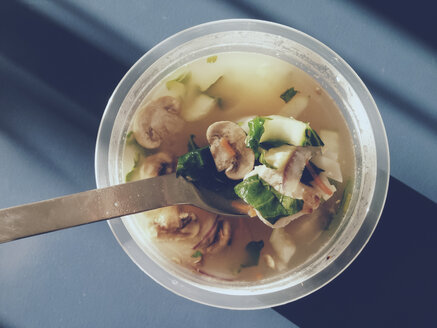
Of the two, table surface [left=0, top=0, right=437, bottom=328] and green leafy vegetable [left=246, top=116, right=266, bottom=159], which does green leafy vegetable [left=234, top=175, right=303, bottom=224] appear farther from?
table surface [left=0, top=0, right=437, bottom=328]

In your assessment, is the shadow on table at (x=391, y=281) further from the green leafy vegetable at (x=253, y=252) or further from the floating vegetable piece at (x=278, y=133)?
the floating vegetable piece at (x=278, y=133)

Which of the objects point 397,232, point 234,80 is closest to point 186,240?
point 234,80

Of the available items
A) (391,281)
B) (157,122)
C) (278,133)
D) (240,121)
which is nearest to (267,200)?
(278,133)

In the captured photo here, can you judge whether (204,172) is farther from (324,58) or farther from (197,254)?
(324,58)

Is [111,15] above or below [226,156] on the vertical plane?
above

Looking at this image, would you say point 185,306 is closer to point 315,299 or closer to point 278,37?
point 315,299

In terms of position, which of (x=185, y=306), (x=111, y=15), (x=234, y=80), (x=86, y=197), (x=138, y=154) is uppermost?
(x=111, y=15)

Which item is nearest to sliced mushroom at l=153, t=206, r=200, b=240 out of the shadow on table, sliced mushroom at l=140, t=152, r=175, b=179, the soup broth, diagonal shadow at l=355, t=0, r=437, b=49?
the soup broth
